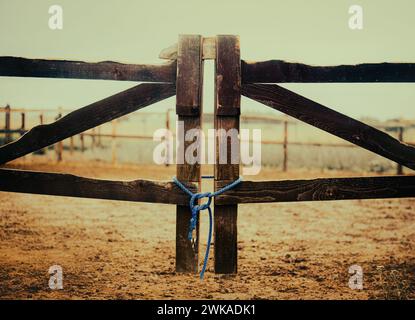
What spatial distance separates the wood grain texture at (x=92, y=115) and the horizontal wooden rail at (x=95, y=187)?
6.5 inches

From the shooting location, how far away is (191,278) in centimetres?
324

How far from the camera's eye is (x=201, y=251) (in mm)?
4105

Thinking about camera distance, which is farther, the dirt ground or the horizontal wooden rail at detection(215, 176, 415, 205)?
the dirt ground

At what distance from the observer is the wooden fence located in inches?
80.9

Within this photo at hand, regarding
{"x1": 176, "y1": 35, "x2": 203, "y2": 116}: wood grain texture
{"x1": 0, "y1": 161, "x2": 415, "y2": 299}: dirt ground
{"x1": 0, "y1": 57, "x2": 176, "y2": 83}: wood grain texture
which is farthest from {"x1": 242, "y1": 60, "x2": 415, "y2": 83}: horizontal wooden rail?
{"x1": 0, "y1": 161, "x2": 415, "y2": 299}: dirt ground

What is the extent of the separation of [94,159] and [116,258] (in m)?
11.1

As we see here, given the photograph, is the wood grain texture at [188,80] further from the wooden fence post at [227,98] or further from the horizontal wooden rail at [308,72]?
the horizontal wooden rail at [308,72]

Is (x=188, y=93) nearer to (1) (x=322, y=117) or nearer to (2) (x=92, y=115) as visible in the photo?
(2) (x=92, y=115)

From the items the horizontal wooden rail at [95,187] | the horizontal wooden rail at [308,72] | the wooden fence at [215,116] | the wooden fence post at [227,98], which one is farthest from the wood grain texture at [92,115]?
the horizontal wooden rail at [308,72]

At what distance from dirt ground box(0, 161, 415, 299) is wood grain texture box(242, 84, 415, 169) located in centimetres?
111

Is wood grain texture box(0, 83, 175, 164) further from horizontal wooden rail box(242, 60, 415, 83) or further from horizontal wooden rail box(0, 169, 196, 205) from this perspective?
horizontal wooden rail box(242, 60, 415, 83)

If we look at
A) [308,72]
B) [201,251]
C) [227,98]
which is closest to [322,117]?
[308,72]

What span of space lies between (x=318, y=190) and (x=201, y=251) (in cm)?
223

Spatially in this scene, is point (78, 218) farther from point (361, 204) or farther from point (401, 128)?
point (401, 128)
